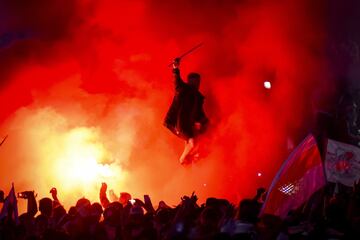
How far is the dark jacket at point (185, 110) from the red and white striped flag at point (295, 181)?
3.16 metres

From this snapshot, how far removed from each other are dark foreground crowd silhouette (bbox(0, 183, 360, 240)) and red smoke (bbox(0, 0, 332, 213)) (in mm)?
3920

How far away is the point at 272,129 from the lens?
10.7 meters

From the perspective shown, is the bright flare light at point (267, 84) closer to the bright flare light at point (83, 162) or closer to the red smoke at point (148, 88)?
the red smoke at point (148, 88)

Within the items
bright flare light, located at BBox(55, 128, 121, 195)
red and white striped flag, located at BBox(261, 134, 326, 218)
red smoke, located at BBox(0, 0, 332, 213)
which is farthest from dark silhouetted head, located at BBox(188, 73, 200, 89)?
red and white striped flag, located at BBox(261, 134, 326, 218)

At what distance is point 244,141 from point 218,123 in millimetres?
596

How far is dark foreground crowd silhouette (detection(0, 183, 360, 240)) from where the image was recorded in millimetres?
4449

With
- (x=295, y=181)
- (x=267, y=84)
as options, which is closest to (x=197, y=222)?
(x=295, y=181)

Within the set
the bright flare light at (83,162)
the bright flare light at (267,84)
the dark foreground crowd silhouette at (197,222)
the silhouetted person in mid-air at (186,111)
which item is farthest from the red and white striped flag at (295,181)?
the bright flare light at (83,162)

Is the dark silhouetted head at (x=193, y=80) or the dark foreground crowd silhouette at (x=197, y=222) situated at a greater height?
the dark silhouetted head at (x=193, y=80)

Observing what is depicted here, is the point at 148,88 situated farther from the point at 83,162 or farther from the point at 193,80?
the point at 193,80

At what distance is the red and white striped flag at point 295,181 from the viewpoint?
551cm

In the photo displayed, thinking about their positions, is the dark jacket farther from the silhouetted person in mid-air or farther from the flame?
the flame

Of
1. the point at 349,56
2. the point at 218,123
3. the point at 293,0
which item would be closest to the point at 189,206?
the point at 218,123

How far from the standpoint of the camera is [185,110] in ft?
28.6
